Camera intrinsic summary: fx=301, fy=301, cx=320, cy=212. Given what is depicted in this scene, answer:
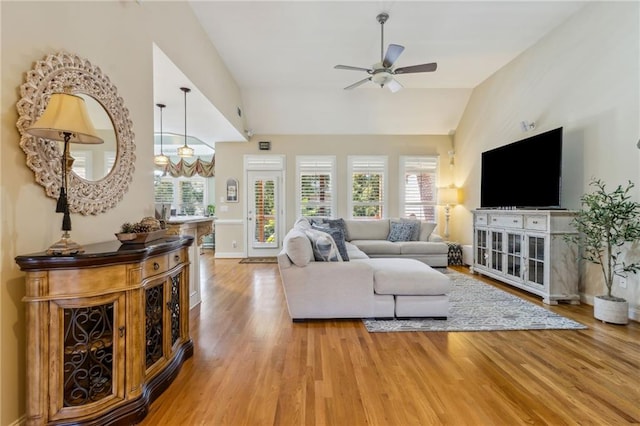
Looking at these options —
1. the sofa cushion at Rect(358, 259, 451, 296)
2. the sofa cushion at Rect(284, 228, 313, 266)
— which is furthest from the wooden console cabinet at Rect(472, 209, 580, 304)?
the sofa cushion at Rect(284, 228, 313, 266)

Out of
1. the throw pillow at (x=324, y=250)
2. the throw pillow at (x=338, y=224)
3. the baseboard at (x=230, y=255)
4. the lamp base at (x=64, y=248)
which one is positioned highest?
the lamp base at (x=64, y=248)

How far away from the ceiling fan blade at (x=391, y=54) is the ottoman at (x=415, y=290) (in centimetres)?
242

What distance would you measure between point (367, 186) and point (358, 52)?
313 centimetres

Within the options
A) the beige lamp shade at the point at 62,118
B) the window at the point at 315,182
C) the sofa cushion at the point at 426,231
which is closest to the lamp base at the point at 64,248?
the beige lamp shade at the point at 62,118

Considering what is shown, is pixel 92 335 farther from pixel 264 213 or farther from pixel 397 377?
pixel 264 213

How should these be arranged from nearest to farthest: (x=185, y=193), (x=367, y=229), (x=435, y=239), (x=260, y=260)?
(x=435, y=239) < (x=367, y=229) < (x=260, y=260) < (x=185, y=193)

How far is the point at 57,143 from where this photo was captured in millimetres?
1743

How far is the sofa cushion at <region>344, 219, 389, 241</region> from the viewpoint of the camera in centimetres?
643

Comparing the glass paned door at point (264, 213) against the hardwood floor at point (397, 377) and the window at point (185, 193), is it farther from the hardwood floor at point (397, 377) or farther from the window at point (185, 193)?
the hardwood floor at point (397, 377)

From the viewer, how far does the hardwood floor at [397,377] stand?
1763mm

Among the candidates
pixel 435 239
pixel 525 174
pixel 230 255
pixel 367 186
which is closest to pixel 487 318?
pixel 525 174

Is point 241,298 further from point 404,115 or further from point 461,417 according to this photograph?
point 404,115

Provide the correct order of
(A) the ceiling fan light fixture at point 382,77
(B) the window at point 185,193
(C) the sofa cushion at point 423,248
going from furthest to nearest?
(B) the window at point 185,193 → (C) the sofa cushion at point 423,248 → (A) the ceiling fan light fixture at point 382,77

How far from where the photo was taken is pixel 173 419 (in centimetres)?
173
